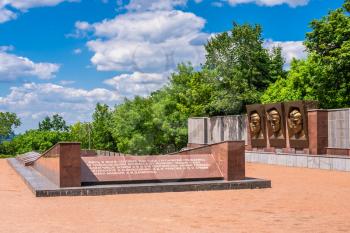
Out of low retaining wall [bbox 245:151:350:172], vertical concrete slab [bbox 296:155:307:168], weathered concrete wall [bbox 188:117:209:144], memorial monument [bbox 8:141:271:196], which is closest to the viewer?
memorial monument [bbox 8:141:271:196]

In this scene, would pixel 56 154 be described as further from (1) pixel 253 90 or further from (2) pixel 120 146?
(2) pixel 120 146

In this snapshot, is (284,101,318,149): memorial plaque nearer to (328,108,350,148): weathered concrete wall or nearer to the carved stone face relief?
the carved stone face relief

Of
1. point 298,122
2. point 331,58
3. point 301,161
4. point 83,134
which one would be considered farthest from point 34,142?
point 301,161

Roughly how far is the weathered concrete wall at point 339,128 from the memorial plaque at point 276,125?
3934 millimetres

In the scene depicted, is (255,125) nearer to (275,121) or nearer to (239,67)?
(275,121)

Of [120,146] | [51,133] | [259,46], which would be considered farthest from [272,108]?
[51,133]

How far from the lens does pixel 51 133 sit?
76.1 metres

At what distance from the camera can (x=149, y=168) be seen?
16.4m

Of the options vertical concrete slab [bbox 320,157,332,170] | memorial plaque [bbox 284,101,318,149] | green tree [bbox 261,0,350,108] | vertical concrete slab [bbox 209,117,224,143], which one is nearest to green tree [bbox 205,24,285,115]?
vertical concrete slab [bbox 209,117,224,143]

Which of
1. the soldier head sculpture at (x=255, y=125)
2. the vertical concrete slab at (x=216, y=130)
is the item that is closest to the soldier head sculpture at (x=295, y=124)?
the soldier head sculpture at (x=255, y=125)

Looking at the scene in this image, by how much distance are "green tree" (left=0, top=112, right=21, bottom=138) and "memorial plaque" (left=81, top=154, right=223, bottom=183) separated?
69061mm

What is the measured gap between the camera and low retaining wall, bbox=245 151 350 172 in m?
24.8

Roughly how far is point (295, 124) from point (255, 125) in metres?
5.22

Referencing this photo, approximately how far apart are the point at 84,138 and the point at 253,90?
161ft
